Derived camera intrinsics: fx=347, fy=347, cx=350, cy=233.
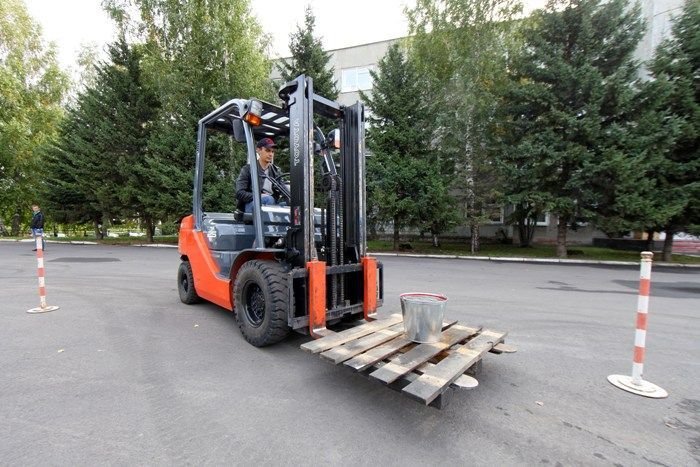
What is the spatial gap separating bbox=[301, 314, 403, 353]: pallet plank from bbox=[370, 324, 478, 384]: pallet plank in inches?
23.8

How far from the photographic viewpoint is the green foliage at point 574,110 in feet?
43.4

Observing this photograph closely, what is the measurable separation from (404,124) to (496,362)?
1447cm

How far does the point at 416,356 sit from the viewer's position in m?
2.99

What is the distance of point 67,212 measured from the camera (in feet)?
80.4

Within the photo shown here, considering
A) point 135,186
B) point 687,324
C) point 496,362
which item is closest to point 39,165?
point 135,186

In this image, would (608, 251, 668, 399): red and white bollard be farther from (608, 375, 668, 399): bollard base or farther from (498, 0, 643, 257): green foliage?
(498, 0, 643, 257): green foliage

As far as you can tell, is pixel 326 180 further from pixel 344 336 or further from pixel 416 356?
pixel 416 356

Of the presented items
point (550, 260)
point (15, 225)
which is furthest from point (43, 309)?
point (15, 225)

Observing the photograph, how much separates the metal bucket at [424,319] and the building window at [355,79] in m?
26.7

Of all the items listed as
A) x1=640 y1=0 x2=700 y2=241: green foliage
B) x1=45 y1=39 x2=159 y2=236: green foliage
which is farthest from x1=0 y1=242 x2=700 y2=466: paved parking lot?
x1=45 y1=39 x2=159 y2=236: green foliage

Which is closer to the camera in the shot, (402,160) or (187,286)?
(187,286)

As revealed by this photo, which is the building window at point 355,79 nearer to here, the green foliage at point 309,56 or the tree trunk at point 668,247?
the green foliage at point 309,56

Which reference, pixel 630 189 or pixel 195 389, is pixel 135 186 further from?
pixel 630 189

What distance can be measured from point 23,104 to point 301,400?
128 feet
